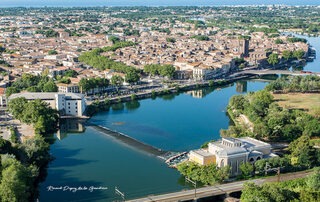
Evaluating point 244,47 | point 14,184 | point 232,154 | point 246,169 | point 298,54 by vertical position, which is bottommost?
point 246,169

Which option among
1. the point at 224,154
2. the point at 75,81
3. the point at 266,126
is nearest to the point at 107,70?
the point at 75,81

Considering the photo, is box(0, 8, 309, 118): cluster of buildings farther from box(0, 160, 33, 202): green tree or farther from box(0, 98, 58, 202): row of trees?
box(0, 160, 33, 202): green tree

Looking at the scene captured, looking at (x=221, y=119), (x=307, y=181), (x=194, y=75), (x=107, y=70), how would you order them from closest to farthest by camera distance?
1. (x=307, y=181)
2. (x=221, y=119)
3. (x=107, y=70)
4. (x=194, y=75)

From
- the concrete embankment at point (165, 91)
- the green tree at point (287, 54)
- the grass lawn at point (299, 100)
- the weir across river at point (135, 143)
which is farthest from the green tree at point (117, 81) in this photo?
the green tree at point (287, 54)

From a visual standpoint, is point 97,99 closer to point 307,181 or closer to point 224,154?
point 224,154

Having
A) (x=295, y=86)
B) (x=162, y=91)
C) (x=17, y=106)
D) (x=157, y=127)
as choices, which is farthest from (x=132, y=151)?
(x=295, y=86)

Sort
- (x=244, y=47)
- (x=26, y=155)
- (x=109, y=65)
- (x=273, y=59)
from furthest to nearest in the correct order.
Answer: (x=244, y=47) < (x=273, y=59) < (x=109, y=65) < (x=26, y=155)

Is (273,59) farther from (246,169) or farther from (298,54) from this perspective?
(246,169)
